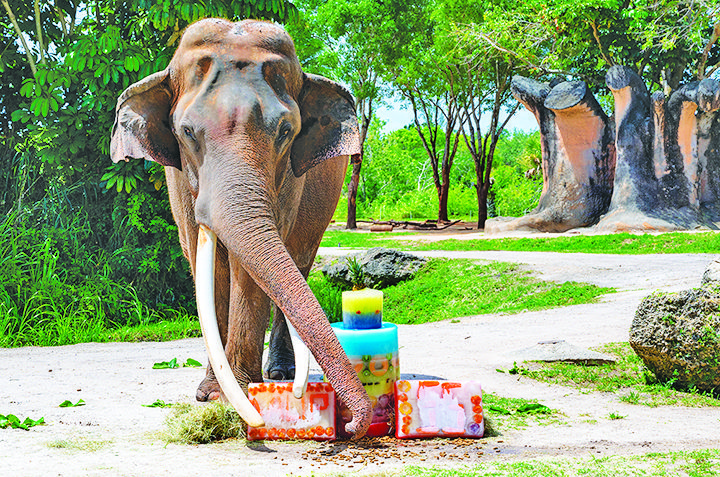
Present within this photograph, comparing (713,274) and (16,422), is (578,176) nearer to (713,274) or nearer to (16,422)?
(713,274)

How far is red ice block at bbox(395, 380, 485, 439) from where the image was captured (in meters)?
3.71

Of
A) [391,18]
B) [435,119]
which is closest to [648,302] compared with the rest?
[391,18]

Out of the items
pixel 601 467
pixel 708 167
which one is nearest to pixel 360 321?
pixel 601 467

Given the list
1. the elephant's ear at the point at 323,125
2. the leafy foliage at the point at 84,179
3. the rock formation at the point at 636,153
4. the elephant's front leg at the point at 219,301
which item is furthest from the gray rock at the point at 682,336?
the rock formation at the point at 636,153

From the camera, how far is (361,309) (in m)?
3.92

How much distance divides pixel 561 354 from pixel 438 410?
2.55 m

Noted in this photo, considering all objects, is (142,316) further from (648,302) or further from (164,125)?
(648,302)

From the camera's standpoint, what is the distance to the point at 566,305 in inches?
381

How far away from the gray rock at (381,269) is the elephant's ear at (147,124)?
8.77 metres

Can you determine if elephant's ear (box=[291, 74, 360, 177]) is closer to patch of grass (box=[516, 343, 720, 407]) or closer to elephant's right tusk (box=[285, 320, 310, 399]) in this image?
elephant's right tusk (box=[285, 320, 310, 399])

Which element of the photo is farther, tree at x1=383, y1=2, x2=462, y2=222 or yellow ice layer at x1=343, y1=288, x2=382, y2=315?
tree at x1=383, y1=2, x2=462, y2=222

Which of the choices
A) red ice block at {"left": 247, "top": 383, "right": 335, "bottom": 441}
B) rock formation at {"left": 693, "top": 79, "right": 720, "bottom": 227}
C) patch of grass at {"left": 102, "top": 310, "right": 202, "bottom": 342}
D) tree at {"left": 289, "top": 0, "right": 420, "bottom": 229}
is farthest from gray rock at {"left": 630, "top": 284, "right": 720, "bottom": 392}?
tree at {"left": 289, "top": 0, "right": 420, "bottom": 229}

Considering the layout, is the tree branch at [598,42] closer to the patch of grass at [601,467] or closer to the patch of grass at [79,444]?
the patch of grass at [601,467]

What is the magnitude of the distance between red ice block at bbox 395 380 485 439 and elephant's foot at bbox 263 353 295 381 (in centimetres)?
171
